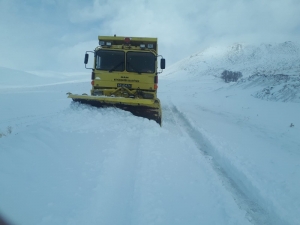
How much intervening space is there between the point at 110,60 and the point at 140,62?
1.22 metres

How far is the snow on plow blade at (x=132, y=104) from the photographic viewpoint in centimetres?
707

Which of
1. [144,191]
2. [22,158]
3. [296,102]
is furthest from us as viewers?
[296,102]

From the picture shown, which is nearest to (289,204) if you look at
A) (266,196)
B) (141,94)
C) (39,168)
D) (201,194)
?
(266,196)

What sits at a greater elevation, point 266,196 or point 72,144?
point 72,144

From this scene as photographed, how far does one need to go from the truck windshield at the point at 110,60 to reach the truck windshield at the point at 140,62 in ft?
0.85

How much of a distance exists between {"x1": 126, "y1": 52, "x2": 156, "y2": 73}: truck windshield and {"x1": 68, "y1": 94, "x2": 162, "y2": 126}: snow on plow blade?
2.05 metres

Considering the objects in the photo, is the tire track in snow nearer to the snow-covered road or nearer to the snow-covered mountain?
the snow-covered road

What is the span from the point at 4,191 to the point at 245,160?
14.4 feet

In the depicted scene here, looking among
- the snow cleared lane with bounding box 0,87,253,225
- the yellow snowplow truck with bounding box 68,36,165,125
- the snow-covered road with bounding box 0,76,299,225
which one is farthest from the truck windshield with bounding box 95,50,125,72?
the snow cleared lane with bounding box 0,87,253,225

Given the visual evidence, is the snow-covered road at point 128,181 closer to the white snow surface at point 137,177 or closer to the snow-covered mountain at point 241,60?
the white snow surface at point 137,177

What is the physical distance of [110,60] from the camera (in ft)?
28.7

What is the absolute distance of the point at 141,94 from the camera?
8719 mm

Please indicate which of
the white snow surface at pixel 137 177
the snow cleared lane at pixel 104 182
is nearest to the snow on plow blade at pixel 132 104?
the white snow surface at pixel 137 177

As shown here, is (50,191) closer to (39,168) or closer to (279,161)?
(39,168)
